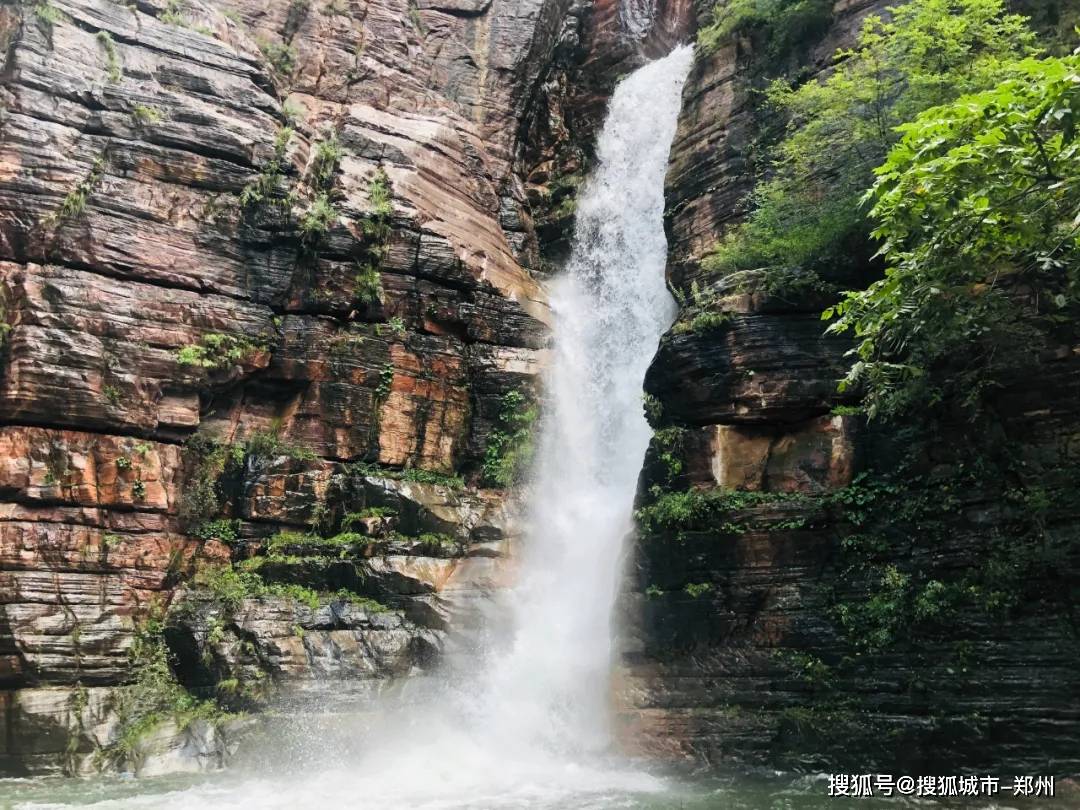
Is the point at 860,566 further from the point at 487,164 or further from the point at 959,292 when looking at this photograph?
the point at 487,164

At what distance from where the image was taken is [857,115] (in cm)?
1471

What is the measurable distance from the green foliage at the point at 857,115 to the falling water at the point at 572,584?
14.7ft

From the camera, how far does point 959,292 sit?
1057 centimetres

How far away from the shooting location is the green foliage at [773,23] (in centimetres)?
1903

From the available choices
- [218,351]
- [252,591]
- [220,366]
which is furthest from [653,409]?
[218,351]

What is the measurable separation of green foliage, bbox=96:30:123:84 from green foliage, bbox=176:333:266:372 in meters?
6.24

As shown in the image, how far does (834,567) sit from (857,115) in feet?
27.4

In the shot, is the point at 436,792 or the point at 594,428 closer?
the point at 436,792

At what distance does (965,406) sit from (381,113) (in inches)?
668

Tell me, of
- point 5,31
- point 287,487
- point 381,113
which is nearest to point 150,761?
point 287,487

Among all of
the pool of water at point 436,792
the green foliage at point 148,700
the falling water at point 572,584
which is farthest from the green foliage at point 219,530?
the falling water at point 572,584

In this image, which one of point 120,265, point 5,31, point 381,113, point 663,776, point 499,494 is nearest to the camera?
point 663,776

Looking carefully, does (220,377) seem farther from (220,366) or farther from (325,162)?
(325,162)

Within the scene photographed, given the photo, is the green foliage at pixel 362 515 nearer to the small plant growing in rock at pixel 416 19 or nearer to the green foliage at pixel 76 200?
the green foliage at pixel 76 200
